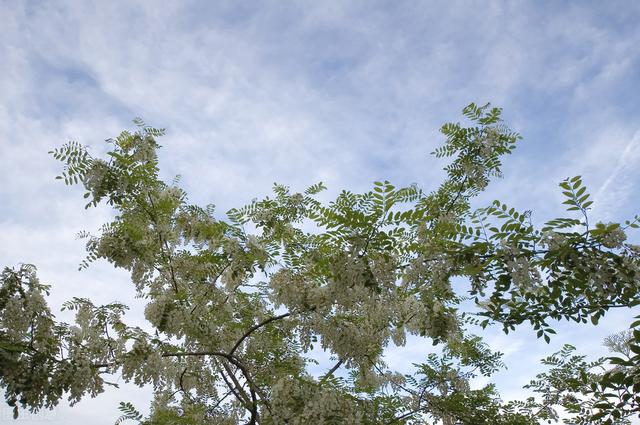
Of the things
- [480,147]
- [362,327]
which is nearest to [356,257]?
[362,327]

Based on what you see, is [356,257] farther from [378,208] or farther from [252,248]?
[252,248]

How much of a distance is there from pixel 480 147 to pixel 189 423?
642 cm

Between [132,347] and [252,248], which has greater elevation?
[252,248]

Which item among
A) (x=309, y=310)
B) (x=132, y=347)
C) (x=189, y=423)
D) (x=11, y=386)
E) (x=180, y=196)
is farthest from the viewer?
(x=180, y=196)

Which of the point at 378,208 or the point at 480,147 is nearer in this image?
the point at 378,208

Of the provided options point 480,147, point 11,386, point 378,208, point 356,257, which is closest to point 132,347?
point 11,386

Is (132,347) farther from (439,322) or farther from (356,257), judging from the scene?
(439,322)

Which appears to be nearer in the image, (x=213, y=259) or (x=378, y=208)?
(x=378, y=208)

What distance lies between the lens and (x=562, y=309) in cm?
493

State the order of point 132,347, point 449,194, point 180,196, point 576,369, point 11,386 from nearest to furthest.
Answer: point 11,386, point 132,347, point 449,194, point 180,196, point 576,369

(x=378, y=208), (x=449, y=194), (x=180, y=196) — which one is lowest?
(x=378, y=208)

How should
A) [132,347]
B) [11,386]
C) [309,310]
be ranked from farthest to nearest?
[309,310]
[132,347]
[11,386]

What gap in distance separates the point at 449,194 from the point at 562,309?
3.18 meters

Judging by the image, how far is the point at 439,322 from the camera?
23.0 ft
